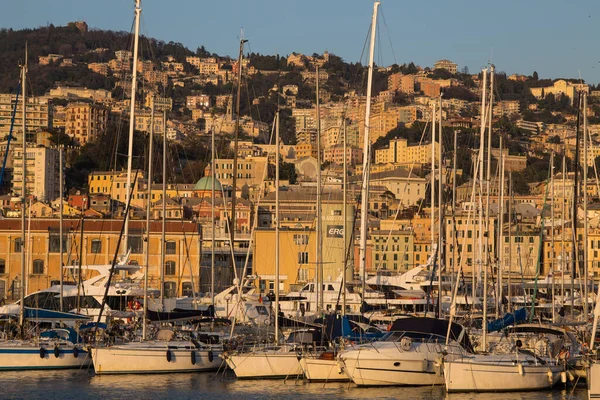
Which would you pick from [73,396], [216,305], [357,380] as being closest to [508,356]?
[357,380]

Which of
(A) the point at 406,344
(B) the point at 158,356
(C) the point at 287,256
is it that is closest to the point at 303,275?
(C) the point at 287,256

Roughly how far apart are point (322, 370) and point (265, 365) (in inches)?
63.4

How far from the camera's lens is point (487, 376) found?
30.9 meters

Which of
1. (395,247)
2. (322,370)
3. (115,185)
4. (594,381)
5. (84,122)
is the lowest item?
(322,370)

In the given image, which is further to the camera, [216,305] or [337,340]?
[216,305]

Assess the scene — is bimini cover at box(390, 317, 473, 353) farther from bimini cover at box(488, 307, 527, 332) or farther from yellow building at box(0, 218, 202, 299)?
yellow building at box(0, 218, 202, 299)

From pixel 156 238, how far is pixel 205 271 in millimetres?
9781

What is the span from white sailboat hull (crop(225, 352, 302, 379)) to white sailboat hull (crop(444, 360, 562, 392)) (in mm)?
4549

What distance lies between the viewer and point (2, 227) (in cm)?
6588

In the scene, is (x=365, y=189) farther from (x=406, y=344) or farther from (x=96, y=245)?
(x=96, y=245)

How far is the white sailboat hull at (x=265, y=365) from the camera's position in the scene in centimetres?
3381

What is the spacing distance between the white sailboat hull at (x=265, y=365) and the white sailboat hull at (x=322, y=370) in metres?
0.44

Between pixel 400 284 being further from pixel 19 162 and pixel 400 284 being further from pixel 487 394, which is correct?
pixel 19 162

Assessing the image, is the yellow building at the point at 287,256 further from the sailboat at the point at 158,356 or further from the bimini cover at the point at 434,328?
the bimini cover at the point at 434,328
